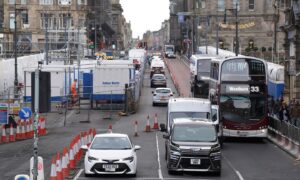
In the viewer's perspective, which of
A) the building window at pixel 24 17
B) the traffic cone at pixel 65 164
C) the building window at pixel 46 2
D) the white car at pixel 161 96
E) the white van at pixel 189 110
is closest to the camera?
the traffic cone at pixel 65 164

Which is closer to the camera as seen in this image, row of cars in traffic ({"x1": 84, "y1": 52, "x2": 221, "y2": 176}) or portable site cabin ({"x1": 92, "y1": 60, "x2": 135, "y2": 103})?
row of cars in traffic ({"x1": 84, "y1": 52, "x2": 221, "y2": 176})

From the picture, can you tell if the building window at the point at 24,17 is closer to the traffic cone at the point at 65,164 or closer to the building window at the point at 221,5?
the building window at the point at 221,5

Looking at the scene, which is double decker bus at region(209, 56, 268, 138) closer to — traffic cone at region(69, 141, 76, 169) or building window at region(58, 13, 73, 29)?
traffic cone at region(69, 141, 76, 169)

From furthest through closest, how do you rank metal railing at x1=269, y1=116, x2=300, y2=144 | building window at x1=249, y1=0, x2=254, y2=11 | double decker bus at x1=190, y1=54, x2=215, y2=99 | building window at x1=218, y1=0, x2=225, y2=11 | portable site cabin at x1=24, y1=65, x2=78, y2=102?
building window at x1=249, y1=0, x2=254, y2=11 → building window at x1=218, y1=0, x2=225, y2=11 → double decker bus at x1=190, y1=54, x2=215, y2=99 → portable site cabin at x1=24, y1=65, x2=78, y2=102 → metal railing at x1=269, y1=116, x2=300, y2=144

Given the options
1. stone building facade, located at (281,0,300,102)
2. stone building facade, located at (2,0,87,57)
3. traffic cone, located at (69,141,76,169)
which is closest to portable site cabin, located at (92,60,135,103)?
stone building facade, located at (281,0,300,102)

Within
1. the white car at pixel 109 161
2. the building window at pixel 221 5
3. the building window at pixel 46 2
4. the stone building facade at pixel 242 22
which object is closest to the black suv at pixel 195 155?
the white car at pixel 109 161

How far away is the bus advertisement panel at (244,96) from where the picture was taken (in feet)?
116

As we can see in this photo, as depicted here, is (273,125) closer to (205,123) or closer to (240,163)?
(240,163)

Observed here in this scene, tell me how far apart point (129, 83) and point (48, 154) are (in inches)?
978

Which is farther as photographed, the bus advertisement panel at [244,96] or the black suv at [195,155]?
the bus advertisement panel at [244,96]

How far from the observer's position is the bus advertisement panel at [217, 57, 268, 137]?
3541 cm

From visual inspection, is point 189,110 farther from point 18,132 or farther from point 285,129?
point 18,132

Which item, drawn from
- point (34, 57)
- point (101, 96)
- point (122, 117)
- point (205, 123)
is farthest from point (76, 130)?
point (34, 57)

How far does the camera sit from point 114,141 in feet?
77.9
